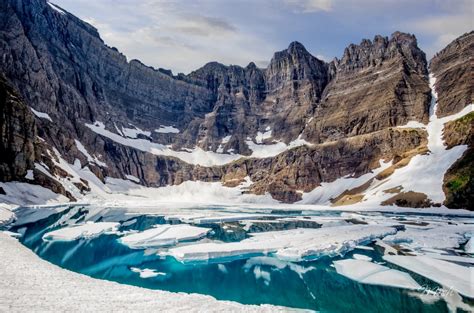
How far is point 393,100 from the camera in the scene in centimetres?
17538

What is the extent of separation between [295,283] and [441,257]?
15.6 meters

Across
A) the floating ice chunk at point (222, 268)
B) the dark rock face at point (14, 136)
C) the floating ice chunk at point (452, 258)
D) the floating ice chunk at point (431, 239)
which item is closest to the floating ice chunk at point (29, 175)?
the dark rock face at point (14, 136)

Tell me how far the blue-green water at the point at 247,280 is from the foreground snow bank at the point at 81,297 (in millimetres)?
2506

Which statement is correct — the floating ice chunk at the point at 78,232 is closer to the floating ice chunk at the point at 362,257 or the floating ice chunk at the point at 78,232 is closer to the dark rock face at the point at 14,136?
the floating ice chunk at the point at 362,257

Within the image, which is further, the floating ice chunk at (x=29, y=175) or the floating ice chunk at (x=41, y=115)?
the floating ice chunk at (x=41, y=115)

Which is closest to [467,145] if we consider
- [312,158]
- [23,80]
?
[312,158]

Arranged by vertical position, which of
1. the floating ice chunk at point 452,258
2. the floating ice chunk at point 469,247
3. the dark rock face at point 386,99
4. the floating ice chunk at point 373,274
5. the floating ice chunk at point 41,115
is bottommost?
the floating ice chunk at point 373,274

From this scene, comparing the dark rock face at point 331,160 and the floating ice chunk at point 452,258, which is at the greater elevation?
the dark rock face at point 331,160

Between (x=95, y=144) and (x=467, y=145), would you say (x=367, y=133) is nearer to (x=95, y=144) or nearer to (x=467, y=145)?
(x=467, y=145)

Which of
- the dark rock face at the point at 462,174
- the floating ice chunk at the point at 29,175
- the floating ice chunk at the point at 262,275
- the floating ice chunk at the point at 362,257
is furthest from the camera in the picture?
the floating ice chunk at the point at 29,175

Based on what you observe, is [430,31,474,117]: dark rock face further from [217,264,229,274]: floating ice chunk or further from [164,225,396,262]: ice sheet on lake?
[217,264,229,274]: floating ice chunk

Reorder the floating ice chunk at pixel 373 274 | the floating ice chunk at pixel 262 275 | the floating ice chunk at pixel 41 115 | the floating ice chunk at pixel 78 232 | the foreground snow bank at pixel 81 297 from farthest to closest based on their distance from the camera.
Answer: the floating ice chunk at pixel 41 115
the floating ice chunk at pixel 78 232
the floating ice chunk at pixel 262 275
the floating ice chunk at pixel 373 274
the foreground snow bank at pixel 81 297

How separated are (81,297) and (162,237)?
22.3m

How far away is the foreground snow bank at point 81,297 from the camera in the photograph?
16.8 metres
